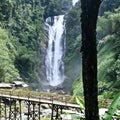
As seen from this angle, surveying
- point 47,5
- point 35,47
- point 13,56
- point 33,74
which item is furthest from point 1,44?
point 47,5

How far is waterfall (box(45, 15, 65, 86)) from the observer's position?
191ft

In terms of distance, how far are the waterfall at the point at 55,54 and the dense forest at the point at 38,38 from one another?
0.97m

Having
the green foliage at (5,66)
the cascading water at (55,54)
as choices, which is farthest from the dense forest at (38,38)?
the cascading water at (55,54)

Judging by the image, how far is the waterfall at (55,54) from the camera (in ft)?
191

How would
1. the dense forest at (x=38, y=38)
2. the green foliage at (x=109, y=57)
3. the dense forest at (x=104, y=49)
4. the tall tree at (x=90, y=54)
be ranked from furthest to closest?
the dense forest at (x=38, y=38)
the dense forest at (x=104, y=49)
the green foliage at (x=109, y=57)
the tall tree at (x=90, y=54)

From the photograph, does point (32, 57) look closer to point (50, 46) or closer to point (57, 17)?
point (50, 46)

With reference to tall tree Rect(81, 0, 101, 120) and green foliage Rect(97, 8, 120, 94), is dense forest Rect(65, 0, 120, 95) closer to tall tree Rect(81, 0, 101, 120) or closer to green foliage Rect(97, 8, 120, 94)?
green foliage Rect(97, 8, 120, 94)

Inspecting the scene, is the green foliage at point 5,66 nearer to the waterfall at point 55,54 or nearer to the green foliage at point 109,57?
the waterfall at point 55,54

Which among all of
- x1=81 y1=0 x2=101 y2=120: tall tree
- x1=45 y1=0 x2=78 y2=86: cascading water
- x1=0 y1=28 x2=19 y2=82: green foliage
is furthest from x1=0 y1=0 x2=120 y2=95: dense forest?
x1=81 y1=0 x2=101 y2=120: tall tree

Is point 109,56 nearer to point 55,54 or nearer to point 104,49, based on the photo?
point 104,49

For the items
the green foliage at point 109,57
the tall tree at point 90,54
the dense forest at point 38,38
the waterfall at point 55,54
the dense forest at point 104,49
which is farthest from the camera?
the waterfall at point 55,54

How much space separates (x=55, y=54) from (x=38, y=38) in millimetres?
6461

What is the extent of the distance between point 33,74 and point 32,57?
3265mm

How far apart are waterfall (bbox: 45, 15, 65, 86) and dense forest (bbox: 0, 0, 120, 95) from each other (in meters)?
0.97
